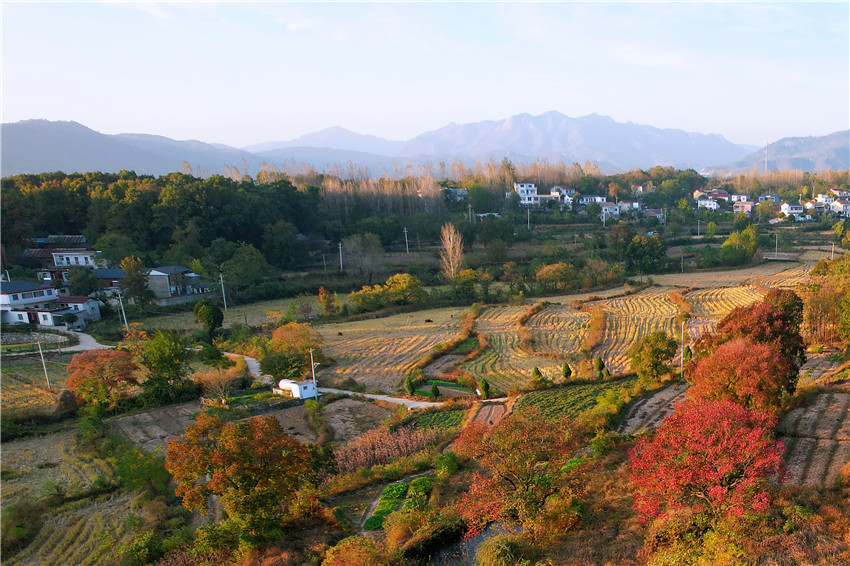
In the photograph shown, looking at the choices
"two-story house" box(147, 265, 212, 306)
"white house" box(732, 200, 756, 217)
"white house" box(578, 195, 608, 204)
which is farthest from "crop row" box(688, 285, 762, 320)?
"white house" box(732, 200, 756, 217)

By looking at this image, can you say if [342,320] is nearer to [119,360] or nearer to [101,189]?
[119,360]

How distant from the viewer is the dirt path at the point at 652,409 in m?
14.2

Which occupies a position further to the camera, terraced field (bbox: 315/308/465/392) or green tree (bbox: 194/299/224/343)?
green tree (bbox: 194/299/224/343)

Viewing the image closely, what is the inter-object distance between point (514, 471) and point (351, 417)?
9.09 meters

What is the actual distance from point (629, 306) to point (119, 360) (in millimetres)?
26408

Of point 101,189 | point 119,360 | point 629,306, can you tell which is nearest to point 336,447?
point 119,360

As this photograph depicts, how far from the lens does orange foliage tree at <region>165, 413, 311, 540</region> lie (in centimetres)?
891

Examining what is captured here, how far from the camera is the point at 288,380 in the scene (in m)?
19.4

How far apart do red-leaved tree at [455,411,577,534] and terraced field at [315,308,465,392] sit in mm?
10860

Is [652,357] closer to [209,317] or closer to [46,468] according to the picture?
[46,468]

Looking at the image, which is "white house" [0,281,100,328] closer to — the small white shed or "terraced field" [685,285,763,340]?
the small white shed

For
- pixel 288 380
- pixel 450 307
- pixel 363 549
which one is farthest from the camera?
pixel 450 307

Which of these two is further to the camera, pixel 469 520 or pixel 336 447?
pixel 336 447

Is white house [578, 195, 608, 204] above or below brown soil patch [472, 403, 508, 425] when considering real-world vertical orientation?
above
